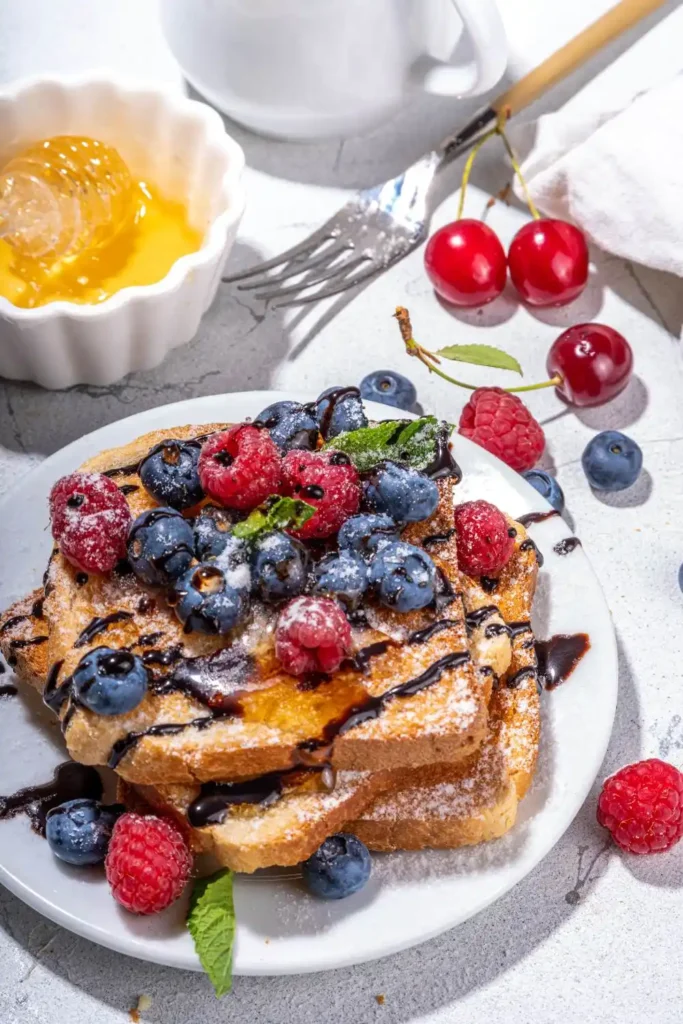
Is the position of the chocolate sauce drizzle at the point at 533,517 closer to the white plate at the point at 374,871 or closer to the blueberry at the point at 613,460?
the white plate at the point at 374,871

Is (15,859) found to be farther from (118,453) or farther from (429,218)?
(429,218)

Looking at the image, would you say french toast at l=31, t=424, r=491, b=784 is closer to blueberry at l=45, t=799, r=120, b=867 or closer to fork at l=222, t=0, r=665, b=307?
blueberry at l=45, t=799, r=120, b=867

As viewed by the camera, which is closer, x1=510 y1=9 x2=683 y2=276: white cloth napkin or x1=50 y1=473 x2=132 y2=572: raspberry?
x1=50 y1=473 x2=132 y2=572: raspberry

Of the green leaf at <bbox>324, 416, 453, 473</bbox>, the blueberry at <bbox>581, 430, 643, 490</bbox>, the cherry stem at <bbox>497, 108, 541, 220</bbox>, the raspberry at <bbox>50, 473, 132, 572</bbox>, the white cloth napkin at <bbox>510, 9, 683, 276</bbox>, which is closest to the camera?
the raspberry at <bbox>50, 473, 132, 572</bbox>

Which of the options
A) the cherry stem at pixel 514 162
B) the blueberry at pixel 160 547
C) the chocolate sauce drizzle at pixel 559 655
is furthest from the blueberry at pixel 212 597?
the cherry stem at pixel 514 162

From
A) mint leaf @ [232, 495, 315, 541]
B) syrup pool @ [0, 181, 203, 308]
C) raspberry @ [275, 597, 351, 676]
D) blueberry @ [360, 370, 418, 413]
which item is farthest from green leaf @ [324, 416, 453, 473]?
syrup pool @ [0, 181, 203, 308]

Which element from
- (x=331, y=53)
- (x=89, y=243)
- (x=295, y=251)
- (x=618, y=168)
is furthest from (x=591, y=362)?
(x=89, y=243)
